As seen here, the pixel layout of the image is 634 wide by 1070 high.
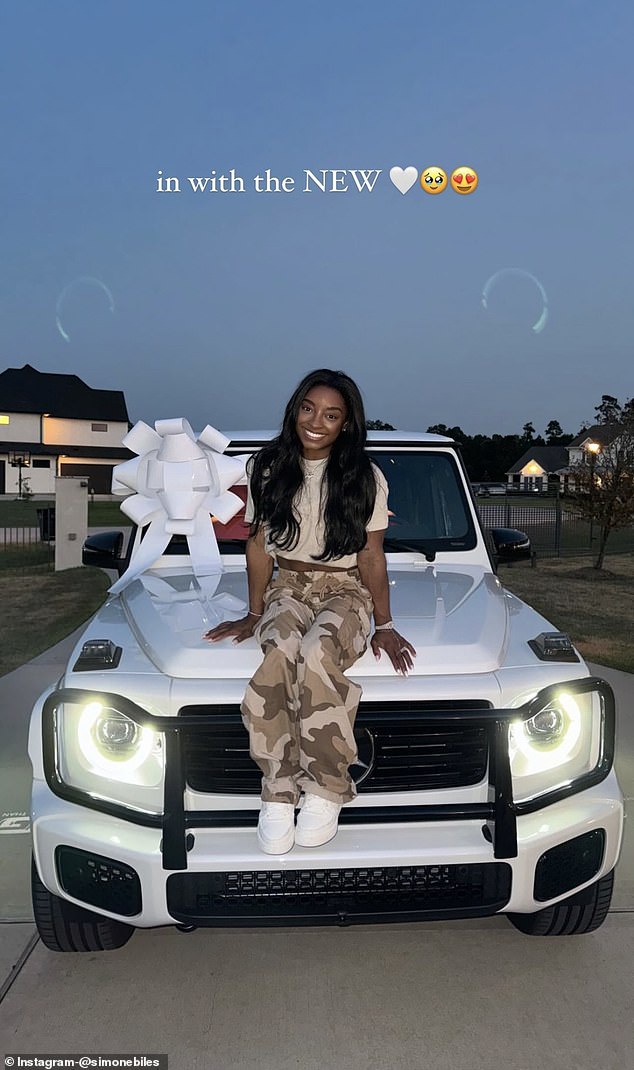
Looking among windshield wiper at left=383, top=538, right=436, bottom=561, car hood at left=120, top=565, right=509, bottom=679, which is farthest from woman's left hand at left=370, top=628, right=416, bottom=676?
windshield wiper at left=383, top=538, right=436, bottom=561

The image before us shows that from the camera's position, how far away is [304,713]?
2.50m

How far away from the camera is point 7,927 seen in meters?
3.21

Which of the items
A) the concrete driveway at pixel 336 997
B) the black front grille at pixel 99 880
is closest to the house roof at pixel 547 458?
the concrete driveway at pixel 336 997

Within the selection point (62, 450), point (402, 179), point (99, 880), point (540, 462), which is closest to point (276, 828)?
point (99, 880)

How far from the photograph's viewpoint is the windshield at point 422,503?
4281 mm

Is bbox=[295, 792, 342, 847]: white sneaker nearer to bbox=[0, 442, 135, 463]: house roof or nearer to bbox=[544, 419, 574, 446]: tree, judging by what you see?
bbox=[0, 442, 135, 463]: house roof

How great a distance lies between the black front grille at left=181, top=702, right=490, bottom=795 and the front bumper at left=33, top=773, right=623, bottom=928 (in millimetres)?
135

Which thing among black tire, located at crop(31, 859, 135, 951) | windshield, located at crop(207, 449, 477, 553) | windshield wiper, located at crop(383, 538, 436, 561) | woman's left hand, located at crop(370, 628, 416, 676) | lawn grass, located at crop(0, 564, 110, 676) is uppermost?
windshield, located at crop(207, 449, 477, 553)

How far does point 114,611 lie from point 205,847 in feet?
4.15

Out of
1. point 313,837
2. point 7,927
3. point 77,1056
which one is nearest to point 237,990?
point 77,1056

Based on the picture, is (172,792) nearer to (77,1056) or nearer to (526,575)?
(77,1056)

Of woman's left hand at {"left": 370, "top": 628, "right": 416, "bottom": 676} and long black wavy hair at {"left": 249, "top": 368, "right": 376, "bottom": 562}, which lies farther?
long black wavy hair at {"left": 249, "top": 368, "right": 376, "bottom": 562}

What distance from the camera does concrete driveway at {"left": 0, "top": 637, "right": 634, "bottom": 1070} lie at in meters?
2.53

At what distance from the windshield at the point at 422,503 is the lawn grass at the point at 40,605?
15.2 feet
